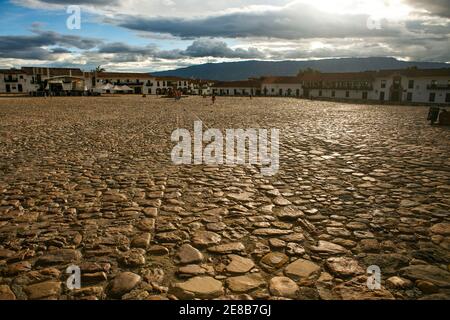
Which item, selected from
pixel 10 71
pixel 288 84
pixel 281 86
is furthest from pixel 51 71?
pixel 288 84

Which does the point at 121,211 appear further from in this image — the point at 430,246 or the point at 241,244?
the point at 430,246

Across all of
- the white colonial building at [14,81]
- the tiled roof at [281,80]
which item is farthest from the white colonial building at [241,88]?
the white colonial building at [14,81]

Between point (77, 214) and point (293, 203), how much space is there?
3.22m

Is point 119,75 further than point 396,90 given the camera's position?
Yes

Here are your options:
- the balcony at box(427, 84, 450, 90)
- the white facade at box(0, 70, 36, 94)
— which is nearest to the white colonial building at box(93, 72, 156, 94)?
the white facade at box(0, 70, 36, 94)

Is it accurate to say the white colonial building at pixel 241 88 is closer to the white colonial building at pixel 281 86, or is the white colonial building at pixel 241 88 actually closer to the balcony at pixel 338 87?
the white colonial building at pixel 281 86

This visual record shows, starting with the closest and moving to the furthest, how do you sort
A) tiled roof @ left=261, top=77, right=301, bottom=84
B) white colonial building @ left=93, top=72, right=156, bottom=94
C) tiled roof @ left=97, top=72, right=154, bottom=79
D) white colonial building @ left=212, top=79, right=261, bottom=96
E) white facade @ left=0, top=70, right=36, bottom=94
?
white facade @ left=0, top=70, right=36, bottom=94 → tiled roof @ left=261, top=77, right=301, bottom=84 → tiled roof @ left=97, top=72, right=154, bottom=79 → white colonial building @ left=93, top=72, right=156, bottom=94 → white colonial building @ left=212, top=79, right=261, bottom=96

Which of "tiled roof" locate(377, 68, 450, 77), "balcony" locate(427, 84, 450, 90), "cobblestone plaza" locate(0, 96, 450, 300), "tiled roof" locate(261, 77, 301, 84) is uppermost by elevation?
"tiled roof" locate(261, 77, 301, 84)

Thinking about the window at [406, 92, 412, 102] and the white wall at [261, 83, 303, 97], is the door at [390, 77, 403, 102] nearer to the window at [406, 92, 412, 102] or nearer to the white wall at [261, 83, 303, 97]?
the window at [406, 92, 412, 102]

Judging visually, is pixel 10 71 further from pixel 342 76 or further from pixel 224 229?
pixel 224 229

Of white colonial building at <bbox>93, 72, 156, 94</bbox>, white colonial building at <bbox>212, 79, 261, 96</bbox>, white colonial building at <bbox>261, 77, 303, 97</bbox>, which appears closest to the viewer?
white colonial building at <bbox>261, 77, 303, 97</bbox>
